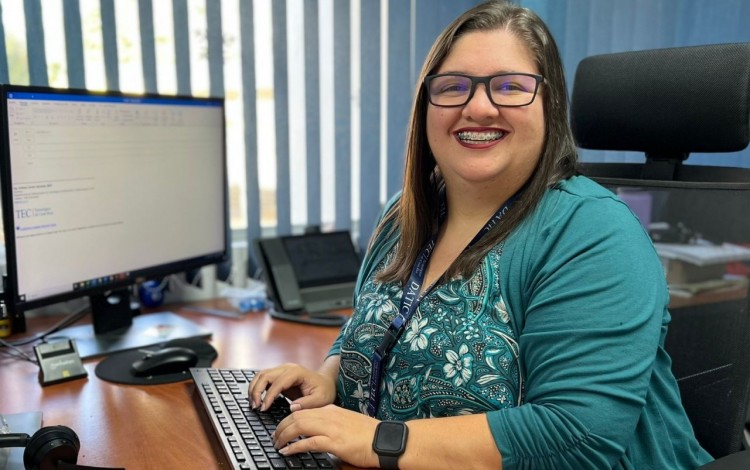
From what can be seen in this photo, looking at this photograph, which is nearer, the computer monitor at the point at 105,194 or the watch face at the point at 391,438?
the watch face at the point at 391,438

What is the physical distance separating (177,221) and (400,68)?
97cm

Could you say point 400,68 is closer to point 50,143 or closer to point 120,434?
point 50,143

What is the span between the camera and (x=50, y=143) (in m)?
1.35

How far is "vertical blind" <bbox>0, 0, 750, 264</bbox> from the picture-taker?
5.77 ft

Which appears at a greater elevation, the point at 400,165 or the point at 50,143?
the point at 50,143

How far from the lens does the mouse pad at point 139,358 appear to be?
1.31 meters

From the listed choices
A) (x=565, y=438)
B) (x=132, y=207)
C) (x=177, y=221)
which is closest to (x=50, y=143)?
(x=132, y=207)

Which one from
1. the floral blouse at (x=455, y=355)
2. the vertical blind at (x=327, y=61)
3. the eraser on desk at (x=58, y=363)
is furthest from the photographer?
the vertical blind at (x=327, y=61)

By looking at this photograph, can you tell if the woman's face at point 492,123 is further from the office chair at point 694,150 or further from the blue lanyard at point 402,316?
the office chair at point 694,150

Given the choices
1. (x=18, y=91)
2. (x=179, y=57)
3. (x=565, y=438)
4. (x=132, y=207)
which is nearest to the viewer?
(x=565, y=438)

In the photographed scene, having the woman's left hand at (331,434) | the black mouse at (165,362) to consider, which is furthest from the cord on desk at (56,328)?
the woman's left hand at (331,434)

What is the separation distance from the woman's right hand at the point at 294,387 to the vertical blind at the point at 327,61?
91 centimetres

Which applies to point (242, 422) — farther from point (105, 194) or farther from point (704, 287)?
point (704, 287)

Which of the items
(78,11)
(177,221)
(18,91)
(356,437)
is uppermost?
(78,11)
